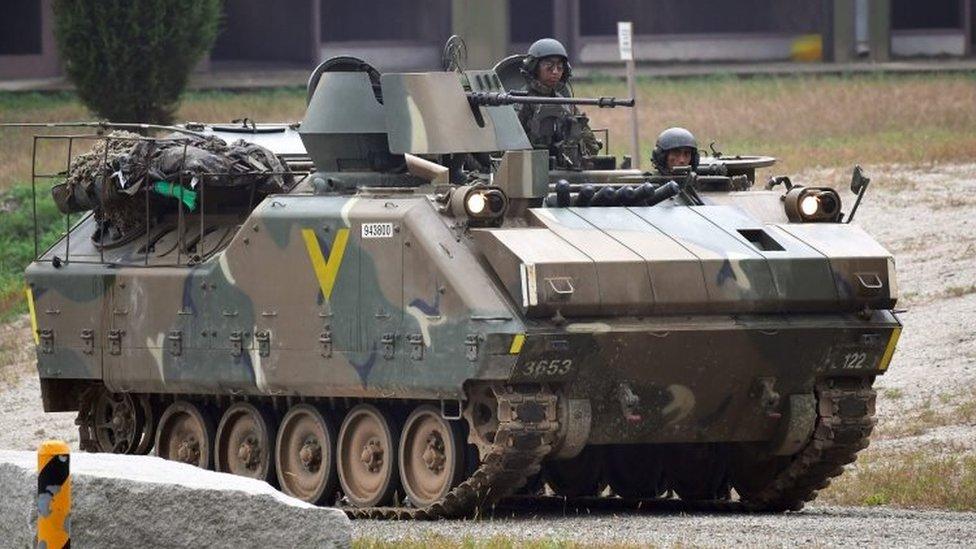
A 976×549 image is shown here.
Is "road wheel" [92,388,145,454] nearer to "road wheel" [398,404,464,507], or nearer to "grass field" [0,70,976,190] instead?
"road wheel" [398,404,464,507]

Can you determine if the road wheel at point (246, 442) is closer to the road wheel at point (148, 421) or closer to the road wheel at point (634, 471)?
the road wheel at point (148, 421)

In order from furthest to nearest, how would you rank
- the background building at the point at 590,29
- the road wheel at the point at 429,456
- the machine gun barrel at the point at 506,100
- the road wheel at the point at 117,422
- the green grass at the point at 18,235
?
1. the background building at the point at 590,29
2. the green grass at the point at 18,235
3. the road wheel at the point at 117,422
4. the machine gun barrel at the point at 506,100
5. the road wheel at the point at 429,456

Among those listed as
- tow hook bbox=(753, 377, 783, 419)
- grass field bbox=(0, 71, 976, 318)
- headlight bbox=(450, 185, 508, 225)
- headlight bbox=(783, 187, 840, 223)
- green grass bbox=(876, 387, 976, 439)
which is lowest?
green grass bbox=(876, 387, 976, 439)

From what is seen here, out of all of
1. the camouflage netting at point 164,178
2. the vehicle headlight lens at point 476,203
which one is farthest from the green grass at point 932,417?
the vehicle headlight lens at point 476,203

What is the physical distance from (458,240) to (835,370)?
2.52 meters

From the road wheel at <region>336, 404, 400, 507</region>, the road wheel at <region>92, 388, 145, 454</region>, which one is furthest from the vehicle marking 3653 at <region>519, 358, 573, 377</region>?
the road wheel at <region>92, 388, 145, 454</region>

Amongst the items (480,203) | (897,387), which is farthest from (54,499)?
(897,387)

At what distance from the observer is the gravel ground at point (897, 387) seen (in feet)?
45.8

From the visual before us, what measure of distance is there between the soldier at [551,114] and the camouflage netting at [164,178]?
184 centimetres

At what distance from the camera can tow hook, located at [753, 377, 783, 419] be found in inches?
617

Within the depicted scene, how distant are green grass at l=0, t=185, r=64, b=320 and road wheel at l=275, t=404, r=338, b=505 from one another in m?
11.8

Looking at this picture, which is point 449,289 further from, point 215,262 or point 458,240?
point 215,262

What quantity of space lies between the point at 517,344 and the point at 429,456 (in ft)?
4.99

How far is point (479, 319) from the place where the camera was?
14867mm
